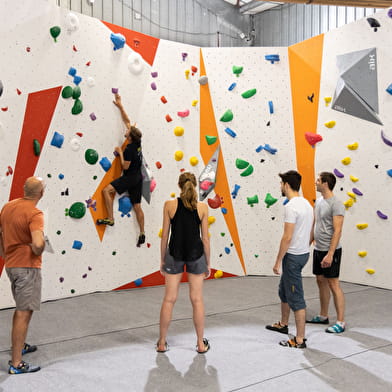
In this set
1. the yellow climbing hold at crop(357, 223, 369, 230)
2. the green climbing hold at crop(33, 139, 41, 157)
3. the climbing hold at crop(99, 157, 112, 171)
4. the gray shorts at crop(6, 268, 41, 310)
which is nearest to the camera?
the gray shorts at crop(6, 268, 41, 310)

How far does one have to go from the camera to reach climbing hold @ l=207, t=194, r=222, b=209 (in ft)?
19.0

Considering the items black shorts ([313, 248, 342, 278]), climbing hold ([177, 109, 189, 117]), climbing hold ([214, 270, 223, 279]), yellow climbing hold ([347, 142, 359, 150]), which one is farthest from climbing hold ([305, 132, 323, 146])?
black shorts ([313, 248, 342, 278])

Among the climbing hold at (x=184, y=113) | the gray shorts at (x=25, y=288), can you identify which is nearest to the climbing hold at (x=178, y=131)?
the climbing hold at (x=184, y=113)

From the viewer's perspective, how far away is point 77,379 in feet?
9.05

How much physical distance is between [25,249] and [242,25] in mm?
A: 5991


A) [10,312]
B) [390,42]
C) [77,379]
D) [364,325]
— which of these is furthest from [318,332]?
[390,42]

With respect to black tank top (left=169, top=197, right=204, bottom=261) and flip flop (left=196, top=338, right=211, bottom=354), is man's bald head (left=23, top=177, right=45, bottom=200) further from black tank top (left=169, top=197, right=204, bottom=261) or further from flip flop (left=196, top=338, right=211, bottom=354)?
flip flop (left=196, top=338, right=211, bottom=354)

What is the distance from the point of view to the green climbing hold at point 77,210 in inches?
187

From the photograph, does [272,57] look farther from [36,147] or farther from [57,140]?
[36,147]

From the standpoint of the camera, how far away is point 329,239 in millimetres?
3785

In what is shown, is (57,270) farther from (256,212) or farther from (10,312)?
(256,212)

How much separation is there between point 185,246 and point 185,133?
276 cm

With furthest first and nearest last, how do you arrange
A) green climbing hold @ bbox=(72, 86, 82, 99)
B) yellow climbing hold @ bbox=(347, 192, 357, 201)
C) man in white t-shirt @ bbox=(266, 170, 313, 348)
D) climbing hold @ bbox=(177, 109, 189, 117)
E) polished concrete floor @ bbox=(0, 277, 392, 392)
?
climbing hold @ bbox=(177, 109, 189, 117) → yellow climbing hold @ bbox=(347, 192, 357, 201) → green climbing hold @ bbox=(72, 86, 82, 99) → man in white t-shirt @ bbox=(266, 170, 313, 348) → polished concrete floor @ bbox=(0, 277, 392, 392)

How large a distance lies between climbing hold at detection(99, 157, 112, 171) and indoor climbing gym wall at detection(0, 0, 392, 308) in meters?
0.05
